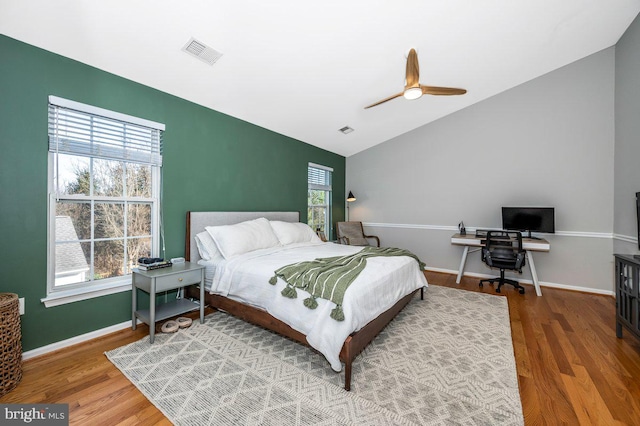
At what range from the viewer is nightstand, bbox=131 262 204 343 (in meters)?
2.35

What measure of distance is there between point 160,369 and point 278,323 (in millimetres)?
914

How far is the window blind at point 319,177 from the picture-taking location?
5359 mm

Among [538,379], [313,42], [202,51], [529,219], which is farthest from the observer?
[529,219]

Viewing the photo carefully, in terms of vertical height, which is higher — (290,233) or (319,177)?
(319,177)

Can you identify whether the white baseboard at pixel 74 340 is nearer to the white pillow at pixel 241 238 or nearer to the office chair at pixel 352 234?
the white pillow at pixel 241 238

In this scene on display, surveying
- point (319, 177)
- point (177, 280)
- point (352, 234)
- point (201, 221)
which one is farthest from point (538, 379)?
point (319, 177)

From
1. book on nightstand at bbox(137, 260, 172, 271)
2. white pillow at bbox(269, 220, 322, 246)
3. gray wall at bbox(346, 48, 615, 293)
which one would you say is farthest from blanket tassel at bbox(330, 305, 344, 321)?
gray wall at bbox(346, 48, 615, 293)

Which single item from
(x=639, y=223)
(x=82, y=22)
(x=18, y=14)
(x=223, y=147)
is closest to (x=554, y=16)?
(x=639, y=223)

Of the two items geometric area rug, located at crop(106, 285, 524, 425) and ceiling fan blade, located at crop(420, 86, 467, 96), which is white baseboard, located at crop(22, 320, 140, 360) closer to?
geometric area rug, located at crop(106, 285, 524, 425)

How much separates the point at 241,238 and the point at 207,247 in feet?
1.30

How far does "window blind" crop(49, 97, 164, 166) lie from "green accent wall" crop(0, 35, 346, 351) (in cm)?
8

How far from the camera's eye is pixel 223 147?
11.9ft

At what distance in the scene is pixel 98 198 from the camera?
8.32 ft

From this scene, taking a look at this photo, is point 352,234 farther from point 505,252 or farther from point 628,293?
point 628,293
